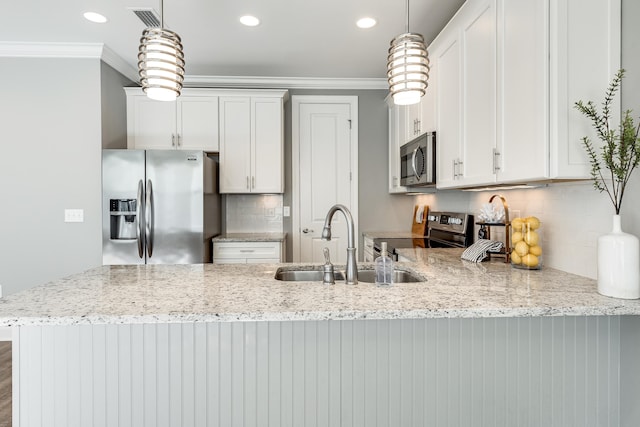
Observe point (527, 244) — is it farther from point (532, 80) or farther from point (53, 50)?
point (53, 50)

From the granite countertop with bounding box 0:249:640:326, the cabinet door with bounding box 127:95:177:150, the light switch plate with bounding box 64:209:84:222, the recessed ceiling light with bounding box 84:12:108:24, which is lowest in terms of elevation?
the granite countertop with bounding box 0:249:640:326

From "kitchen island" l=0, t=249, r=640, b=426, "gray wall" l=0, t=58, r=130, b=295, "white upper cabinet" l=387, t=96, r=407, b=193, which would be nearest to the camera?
"kitchen island" l=0, t=249, r=640, b=426

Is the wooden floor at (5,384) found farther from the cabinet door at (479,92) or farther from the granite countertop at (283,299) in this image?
the cabinet door at (479,92)

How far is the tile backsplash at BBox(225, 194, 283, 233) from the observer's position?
13.3 feet

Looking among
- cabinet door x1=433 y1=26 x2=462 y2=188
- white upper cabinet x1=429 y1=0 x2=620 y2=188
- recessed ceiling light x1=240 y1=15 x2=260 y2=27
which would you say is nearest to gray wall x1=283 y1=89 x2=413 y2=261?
recessed ceiling light x1=240 y1=15 x2=260 y2=27

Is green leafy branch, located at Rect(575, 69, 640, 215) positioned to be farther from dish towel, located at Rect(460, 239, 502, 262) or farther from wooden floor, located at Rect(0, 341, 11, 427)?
wooden floor, located at Rect(0, 341, 11, 427)

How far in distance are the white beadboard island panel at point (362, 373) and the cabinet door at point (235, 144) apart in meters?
2.50

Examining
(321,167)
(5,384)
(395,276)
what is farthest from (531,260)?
(5,384)

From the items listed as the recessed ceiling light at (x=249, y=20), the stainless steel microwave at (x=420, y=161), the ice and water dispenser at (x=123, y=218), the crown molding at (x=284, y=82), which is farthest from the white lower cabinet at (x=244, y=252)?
the recessed ceiling light at (x=249, y=20)

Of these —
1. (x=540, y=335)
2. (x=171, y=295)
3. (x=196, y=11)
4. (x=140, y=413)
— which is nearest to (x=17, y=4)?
(x=196, y=11)

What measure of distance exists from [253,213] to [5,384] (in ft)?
7.81

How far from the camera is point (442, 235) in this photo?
3.23 m

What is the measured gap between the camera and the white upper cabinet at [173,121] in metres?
3.66

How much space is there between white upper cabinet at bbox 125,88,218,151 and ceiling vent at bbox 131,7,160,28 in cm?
84
